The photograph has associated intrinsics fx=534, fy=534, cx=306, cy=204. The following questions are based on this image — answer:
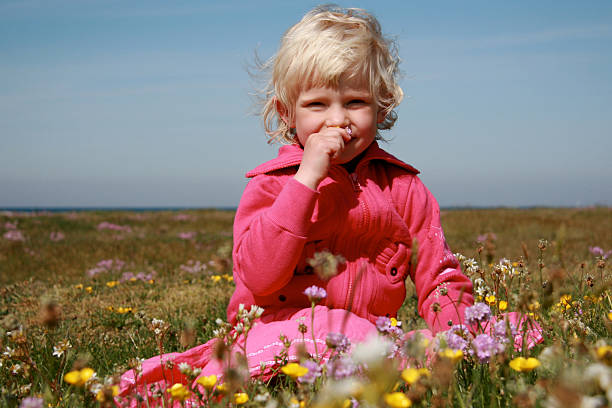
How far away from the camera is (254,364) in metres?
3.04

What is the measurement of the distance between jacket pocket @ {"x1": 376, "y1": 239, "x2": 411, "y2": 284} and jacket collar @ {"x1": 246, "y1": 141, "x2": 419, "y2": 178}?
63 cm

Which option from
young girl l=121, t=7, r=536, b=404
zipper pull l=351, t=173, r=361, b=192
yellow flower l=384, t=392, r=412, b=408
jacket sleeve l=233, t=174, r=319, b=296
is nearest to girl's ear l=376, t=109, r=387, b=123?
young girl l=121, t=7, r=536, b=404

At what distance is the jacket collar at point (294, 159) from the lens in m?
3.79

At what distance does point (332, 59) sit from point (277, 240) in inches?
48.6

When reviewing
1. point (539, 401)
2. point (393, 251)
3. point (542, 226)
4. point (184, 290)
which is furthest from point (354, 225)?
point (542, 226)

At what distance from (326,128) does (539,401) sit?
2162 millimetres

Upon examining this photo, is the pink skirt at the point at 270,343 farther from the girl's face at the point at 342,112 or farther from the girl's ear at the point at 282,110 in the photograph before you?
the girl's ear at the point at 282,110

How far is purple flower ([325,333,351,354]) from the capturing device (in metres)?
1.99

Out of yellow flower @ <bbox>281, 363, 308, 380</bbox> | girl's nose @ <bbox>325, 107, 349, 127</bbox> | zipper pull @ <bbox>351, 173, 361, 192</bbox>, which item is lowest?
yellow flower @ <bbox>281, 363, 308, 380</bbox>

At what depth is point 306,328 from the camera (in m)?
2.43

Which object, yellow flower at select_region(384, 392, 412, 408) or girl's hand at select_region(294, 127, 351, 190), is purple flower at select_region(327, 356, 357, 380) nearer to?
yellow flower at select_region(384, 392, 412, 408)

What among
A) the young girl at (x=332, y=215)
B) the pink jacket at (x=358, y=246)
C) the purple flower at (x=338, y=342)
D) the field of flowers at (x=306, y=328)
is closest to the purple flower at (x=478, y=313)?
the field of flowers at (x=306, y=328)

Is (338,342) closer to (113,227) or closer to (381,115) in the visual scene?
(381,115)

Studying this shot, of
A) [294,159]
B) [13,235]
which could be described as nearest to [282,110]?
[294,159]
